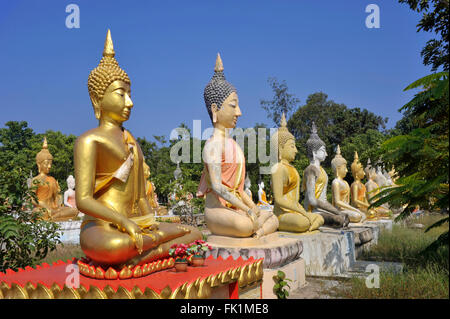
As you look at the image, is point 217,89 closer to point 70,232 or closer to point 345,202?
point 345,202

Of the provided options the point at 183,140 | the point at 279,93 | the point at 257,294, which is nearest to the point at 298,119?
the point at 279,93

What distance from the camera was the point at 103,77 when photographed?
5.13 metres

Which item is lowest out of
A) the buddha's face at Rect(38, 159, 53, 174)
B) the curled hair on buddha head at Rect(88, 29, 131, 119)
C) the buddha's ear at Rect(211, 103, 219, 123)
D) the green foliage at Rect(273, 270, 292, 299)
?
the green foliage at Rect(273, 270, 292, 299)

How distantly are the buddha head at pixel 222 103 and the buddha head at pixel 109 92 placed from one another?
72.8 inches

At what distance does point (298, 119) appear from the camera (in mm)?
36594

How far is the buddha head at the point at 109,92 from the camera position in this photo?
16.8 ft

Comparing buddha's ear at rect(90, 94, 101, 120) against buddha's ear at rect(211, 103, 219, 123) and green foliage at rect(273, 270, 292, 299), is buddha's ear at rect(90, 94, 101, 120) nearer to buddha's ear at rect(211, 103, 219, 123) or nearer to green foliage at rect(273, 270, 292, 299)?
buddha's ear at rect(211, 103, 219, 123)

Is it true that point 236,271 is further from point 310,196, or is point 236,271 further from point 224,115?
point 310,196

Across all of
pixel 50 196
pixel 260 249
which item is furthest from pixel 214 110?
pixel 50 196

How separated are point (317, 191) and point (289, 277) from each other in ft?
13.6

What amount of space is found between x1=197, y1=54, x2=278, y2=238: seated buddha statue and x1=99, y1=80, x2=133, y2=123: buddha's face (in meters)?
1.65

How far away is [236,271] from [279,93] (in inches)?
1094

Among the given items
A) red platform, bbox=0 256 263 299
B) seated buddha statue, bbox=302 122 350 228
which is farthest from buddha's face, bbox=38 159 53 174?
red platform, bbox=0 256 263 299

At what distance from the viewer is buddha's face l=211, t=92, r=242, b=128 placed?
22.1 feet
